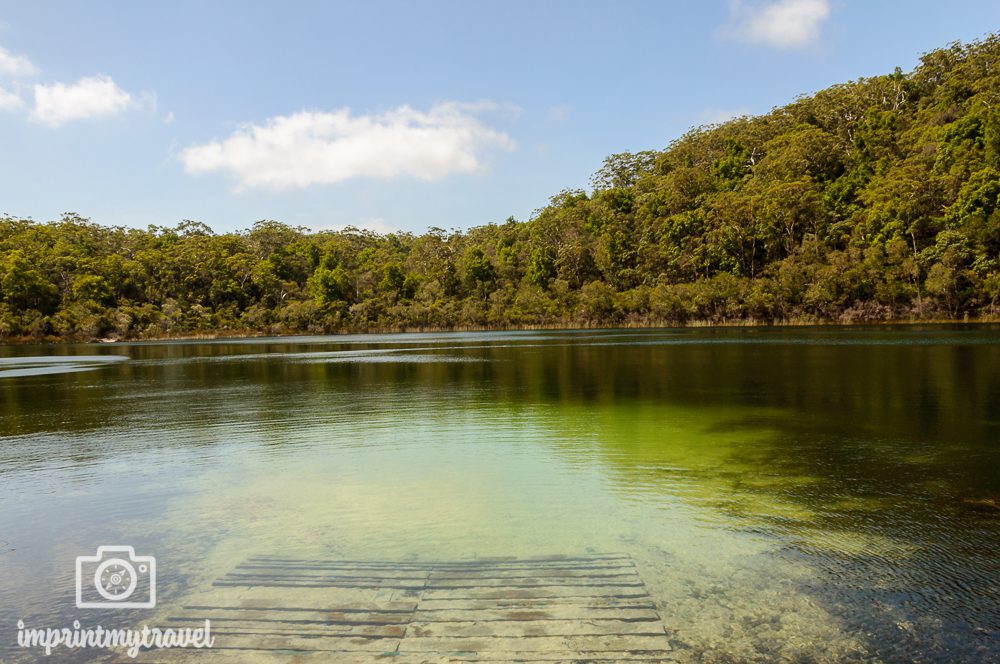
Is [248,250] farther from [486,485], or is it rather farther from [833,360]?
A: [486,485]

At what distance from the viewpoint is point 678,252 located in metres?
78.5

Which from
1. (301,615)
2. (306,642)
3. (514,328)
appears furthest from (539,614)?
(514,328)

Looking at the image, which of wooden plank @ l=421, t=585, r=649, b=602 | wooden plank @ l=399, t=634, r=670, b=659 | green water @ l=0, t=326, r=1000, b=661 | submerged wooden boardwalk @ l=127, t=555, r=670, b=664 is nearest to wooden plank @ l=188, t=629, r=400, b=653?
submerged wooden boardwalk @ l=127, t=555, r=670, b=664

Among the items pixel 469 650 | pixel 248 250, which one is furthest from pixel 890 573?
pixel 248 250

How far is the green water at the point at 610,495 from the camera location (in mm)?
4410

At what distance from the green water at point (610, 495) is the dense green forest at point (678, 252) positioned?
157 ft

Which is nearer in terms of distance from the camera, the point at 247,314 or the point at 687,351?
the point at 687,351

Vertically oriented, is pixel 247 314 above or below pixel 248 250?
below

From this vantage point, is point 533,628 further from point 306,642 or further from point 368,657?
point 306,642

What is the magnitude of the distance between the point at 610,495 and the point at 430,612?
11.4 ft

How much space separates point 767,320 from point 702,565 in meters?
66.5

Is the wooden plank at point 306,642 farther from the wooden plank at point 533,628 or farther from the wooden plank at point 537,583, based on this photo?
the wooden plank at point 537,583

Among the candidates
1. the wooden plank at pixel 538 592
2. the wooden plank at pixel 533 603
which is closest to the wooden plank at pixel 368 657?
the wooden plank at pixel 533 603

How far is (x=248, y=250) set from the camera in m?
108
